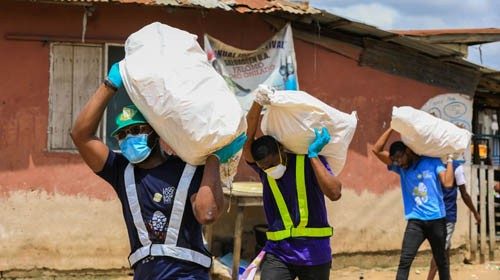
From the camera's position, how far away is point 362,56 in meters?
9.14

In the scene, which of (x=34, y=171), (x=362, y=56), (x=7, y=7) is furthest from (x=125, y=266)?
(x=362, y=56)

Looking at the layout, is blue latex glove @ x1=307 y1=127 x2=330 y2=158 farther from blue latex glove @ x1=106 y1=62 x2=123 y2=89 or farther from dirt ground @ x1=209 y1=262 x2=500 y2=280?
dirt ground @ x1=209 y1=262 x2=500 y2=280

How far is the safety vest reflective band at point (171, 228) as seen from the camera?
2.92 metres

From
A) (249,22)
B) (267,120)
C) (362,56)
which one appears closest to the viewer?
(267,120)

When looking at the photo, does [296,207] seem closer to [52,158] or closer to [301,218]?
[301,218]

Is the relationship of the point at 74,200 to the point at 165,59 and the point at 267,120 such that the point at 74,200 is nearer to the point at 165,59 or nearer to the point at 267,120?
the point at 267,120

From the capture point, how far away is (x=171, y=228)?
2.93 metres

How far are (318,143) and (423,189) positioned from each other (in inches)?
97.0

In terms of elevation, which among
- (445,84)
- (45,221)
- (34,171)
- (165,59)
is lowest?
(45,221)

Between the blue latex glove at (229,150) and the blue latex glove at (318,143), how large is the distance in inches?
58.6

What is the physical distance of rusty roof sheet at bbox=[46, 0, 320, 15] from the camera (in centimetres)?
752

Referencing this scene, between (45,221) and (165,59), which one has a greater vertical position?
(165,59)

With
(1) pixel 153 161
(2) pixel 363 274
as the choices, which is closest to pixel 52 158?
(2) pixel 363 274

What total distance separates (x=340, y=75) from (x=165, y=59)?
629cm
